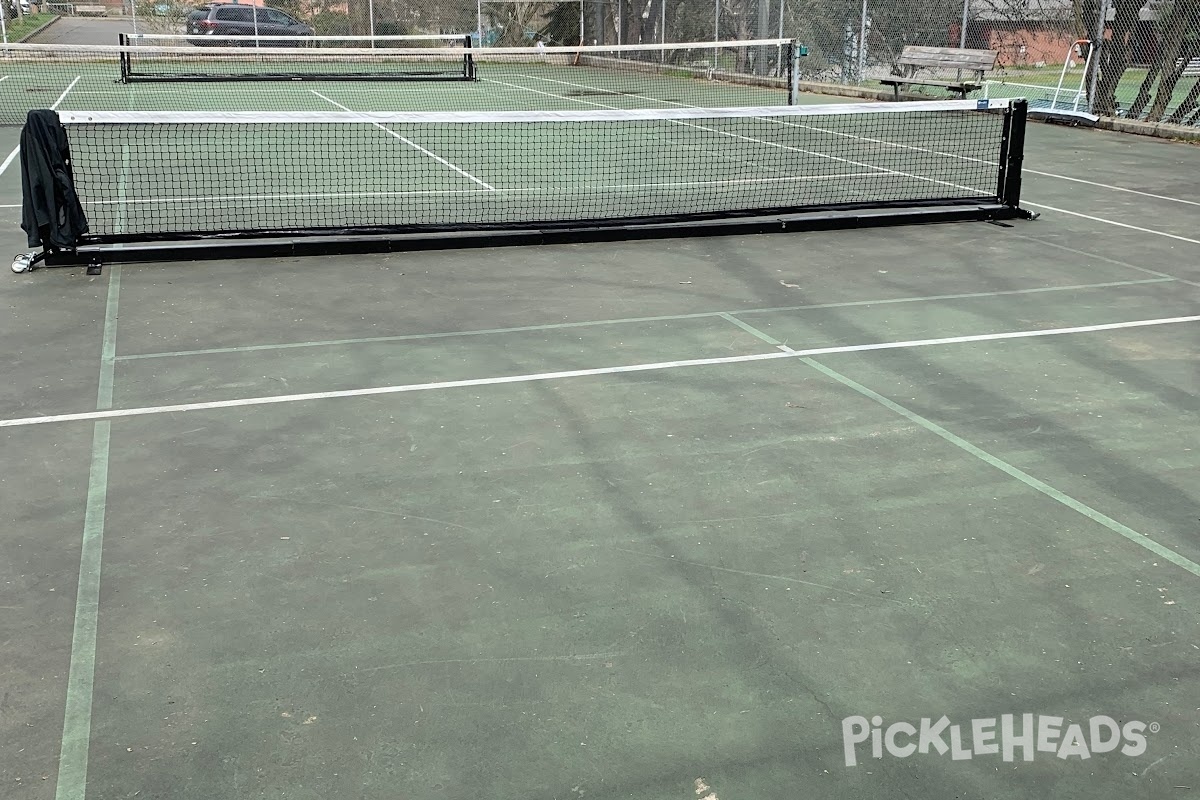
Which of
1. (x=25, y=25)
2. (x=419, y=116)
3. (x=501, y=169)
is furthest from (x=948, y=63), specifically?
(x=25, y=25)

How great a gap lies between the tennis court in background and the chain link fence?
44.4ft

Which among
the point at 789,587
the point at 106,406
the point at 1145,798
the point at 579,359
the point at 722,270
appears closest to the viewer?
the point at 1145,798

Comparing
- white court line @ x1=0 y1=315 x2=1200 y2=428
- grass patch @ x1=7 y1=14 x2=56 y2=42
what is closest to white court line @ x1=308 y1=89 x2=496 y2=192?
white court line @ x1=0 y1=315 x2=1200 y2=428

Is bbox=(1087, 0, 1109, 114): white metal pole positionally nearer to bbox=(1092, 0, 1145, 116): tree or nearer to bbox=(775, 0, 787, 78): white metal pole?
bbox=(1092, 0, 1145, 116): tree

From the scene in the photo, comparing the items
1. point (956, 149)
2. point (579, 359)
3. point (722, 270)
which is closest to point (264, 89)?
point (956, 149)

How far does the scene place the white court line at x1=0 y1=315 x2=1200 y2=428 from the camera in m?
5.99

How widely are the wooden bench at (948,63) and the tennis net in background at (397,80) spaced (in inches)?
107

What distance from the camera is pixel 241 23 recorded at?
37.4 m

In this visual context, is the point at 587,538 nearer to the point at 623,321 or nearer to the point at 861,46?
the point at 623,321

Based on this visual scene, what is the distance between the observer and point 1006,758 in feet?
10.8

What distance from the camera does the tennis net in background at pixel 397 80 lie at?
22.2 m

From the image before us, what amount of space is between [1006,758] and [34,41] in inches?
1811

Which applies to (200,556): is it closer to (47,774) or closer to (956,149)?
(47,774)

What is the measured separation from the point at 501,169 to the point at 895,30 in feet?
54.1
